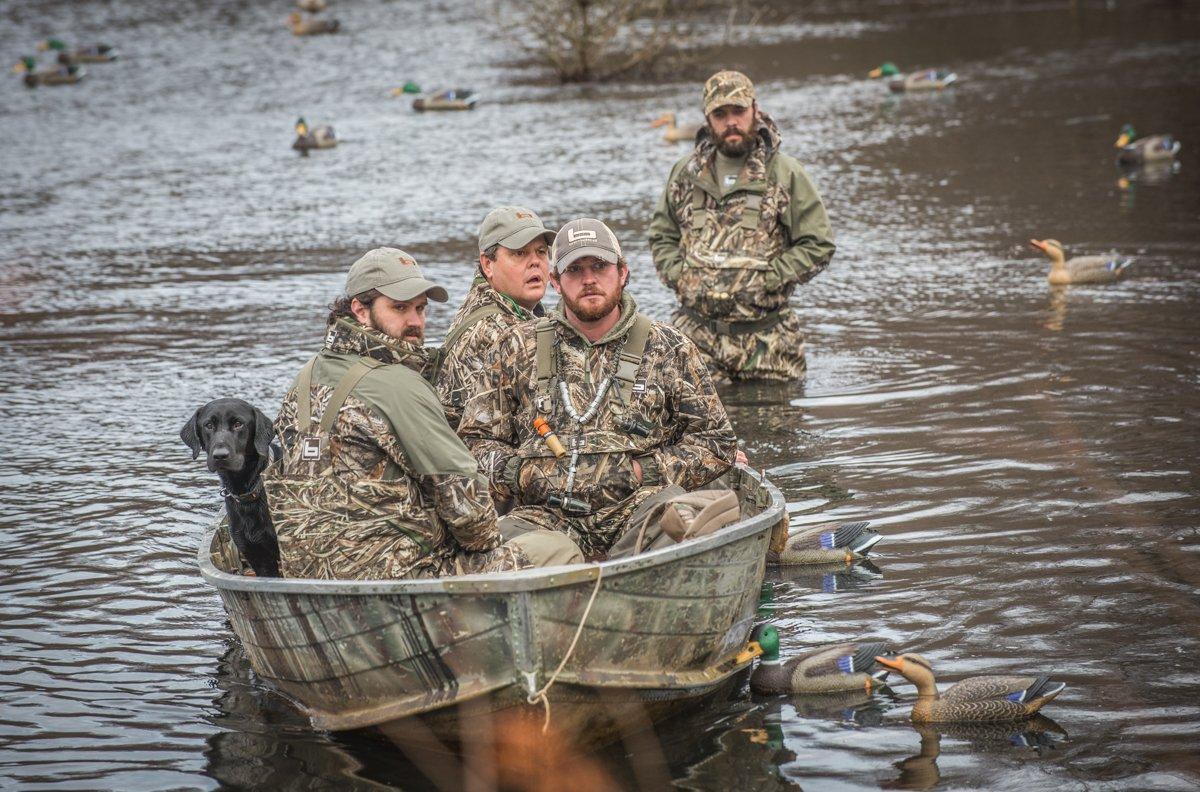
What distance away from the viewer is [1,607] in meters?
8.21

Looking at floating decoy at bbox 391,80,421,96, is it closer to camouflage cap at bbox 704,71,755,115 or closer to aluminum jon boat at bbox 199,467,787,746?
camouflage cap at bbox 704,71,755,115

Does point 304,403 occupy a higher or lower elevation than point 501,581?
higher

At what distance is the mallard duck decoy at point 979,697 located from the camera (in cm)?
621

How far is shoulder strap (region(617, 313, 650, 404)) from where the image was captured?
698 cm

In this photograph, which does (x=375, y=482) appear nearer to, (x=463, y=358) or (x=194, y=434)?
(x=463, y=358)

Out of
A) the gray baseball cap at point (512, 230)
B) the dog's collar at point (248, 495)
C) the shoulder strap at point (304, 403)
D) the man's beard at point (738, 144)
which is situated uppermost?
the man's beard at point (738, 144)

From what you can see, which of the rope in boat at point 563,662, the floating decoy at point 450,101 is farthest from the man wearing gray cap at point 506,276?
the floating decoy at point 450,101

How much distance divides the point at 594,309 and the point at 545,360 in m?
0.35

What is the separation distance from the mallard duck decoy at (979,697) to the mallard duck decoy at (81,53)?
3179 cm

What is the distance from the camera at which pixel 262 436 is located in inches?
281

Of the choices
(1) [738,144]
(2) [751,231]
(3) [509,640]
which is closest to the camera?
(3) [509,640]

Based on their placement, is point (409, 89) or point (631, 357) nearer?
point (631, 357)

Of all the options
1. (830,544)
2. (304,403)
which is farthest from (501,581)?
(830,544)

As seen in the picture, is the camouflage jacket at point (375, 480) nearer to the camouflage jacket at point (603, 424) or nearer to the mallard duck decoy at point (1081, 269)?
the camouflage jacket at point (603, 424)
